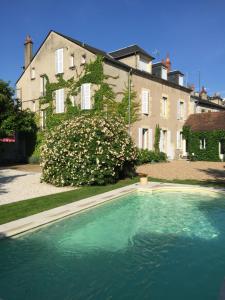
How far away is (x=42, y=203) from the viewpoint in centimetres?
998

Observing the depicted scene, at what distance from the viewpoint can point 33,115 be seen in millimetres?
25859

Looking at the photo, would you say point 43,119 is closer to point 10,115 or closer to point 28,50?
point 10,115

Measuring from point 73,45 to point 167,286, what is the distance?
2111cm

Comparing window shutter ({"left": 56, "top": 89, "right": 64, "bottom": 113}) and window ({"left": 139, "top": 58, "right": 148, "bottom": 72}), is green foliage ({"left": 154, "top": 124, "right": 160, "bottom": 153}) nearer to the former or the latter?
window ({"left": 139, "top": 58, "right": 148, "bottom": 72})

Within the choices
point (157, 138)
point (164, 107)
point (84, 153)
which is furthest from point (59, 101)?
point (84, 153)

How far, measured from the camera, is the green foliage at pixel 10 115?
2272cm

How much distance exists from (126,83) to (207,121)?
1110 centimetres

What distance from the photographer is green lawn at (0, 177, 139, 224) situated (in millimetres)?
8461

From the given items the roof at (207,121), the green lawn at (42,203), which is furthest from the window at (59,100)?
the roof at (207,121)

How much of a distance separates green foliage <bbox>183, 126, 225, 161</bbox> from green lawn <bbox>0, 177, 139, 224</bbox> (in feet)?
57.2

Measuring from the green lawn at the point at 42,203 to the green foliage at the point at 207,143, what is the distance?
57.2 ft

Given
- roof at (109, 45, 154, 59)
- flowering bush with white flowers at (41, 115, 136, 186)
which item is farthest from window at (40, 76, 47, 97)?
flowering bush with white flowers at (41, 115, 136, 186)

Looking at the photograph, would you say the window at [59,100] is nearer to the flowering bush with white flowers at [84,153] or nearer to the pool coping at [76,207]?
the flowering bush with white flowers at [84,153]

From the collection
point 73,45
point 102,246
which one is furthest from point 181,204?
point 73,45
